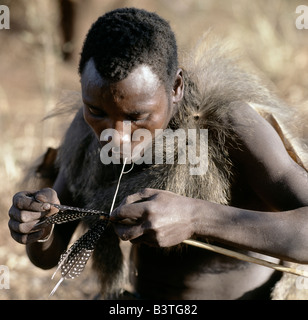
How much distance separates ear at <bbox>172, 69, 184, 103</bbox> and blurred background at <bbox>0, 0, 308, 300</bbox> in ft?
11.4

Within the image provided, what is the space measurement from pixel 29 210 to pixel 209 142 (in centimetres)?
78

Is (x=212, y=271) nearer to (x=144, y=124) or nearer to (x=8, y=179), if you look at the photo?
(x=144, y=124)

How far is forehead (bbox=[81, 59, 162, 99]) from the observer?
1736 mm

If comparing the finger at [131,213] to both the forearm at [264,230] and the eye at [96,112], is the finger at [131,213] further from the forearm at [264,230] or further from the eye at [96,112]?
the eye at [96,112]

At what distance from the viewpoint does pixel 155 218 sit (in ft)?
5.08

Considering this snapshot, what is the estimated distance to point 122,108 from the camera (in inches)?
69.4

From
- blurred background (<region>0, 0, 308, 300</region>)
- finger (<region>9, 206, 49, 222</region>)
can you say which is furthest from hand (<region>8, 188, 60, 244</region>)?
blurred background (<region>0, 0, 308, 300</region>)

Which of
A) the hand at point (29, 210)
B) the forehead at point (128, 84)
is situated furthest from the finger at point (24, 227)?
the forehead at point (128, 84)

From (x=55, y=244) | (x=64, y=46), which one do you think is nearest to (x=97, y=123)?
(x=55, y=244)

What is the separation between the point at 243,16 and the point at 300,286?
600cm

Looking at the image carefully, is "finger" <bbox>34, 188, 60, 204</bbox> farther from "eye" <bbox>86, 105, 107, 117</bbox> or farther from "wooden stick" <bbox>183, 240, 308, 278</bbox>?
"wooden stick" <bbox>183, 240, 308, 278</bbox>

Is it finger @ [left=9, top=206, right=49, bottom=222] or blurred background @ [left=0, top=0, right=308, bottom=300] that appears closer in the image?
finger @ [left=9, top=206, right=49, bottom=222]

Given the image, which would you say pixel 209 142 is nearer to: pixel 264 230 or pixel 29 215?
pixel 264 230
